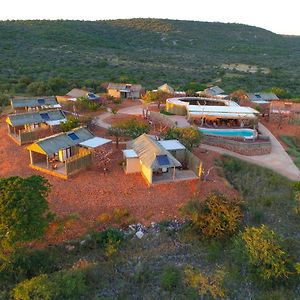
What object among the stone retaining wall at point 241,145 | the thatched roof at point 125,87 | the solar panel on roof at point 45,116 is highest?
the solar panel on roof at point 45,116

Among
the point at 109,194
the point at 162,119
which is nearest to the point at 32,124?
the point at 162,119

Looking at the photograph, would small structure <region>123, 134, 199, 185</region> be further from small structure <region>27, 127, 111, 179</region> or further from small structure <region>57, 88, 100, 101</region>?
small structure <region>57, 88, 100, 101</region>

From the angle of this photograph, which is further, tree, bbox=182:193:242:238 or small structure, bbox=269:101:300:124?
small structure, bbox=269:101:300:124

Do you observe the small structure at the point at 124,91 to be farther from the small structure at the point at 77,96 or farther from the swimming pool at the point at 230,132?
the swimming pool at the point at 230,132

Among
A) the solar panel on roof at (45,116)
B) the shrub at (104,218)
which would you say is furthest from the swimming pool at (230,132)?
the shrub at (104,218)

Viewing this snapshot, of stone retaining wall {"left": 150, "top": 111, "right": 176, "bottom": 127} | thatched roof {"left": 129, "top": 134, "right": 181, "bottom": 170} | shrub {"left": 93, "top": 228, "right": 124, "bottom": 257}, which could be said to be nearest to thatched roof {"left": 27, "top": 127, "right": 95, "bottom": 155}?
thatched roof {"left": 129, "top": 134, "right": 181, "bottom": 170}

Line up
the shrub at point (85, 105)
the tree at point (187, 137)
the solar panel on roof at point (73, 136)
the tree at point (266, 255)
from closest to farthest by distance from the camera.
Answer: the tree at point (266, 255), the solar panel on roof at point (73, 136), the tree at point (187, 137), the shrub at point (85, 105)
